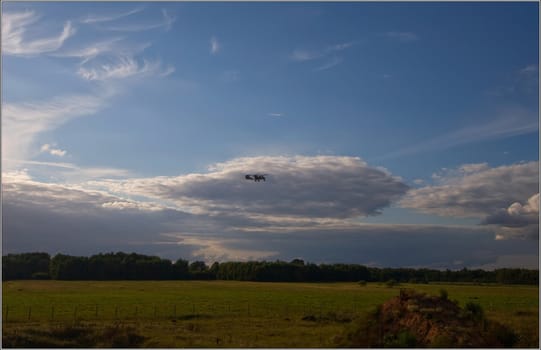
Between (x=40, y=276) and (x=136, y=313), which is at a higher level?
(x=40, y=276)

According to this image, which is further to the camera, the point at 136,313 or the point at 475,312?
the point at 136,313

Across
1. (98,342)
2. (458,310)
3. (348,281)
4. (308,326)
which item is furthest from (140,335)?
(348,281)

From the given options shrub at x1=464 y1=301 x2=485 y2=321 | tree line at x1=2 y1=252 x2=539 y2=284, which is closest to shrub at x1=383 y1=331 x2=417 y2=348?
shrub at x1=464 y1=301 x2=485 y2=321

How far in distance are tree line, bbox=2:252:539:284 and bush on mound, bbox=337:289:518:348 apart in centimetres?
13527

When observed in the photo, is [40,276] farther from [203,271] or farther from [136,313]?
[136,313]

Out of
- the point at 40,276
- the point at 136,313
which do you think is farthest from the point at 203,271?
the point at 136,313

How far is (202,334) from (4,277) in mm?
130919

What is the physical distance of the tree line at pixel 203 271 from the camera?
158 m

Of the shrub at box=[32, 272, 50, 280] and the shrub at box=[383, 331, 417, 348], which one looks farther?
the shrub at box=[32, 272, 50, 280]

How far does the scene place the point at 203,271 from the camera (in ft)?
570

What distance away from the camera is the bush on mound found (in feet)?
96.3

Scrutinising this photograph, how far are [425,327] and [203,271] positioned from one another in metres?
148

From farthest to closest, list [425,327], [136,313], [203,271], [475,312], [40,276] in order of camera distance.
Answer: [203,271] < [40,276] < [136,313] < [475,312] < [425,327]

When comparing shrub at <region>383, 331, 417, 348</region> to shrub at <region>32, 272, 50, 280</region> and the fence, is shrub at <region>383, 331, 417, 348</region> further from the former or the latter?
shrub at <region>32, 272, 50, 280</region>
